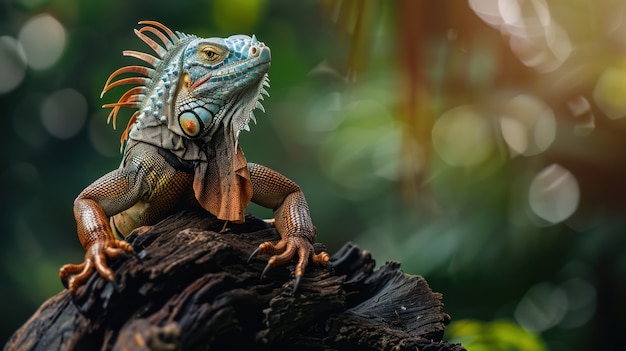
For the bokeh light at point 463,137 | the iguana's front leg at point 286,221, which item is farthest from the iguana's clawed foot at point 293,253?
the bokeh light at point 463,137

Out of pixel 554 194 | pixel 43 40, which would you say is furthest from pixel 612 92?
pixel 43 40

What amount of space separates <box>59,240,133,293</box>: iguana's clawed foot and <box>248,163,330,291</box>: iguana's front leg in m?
0.39

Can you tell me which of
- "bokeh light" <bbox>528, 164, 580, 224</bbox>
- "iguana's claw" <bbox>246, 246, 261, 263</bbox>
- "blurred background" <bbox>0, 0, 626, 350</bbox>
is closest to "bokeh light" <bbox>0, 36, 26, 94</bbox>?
"blurred background" <bbox>0, 0, 626, 350</bbox>

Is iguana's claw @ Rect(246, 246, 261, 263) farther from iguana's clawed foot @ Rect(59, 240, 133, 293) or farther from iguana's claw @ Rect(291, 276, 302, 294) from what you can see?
iguana's clawed foot @ Rect(59, 240, 133, 293)

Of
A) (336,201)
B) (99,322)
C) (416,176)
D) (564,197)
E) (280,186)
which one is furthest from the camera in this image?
(336,201)

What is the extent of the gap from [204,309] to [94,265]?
1.17 ft

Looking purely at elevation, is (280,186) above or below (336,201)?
above

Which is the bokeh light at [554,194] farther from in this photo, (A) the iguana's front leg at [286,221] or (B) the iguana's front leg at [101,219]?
(B) the iguana's front leg at [101,219]

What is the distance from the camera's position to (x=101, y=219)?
6.81 ft

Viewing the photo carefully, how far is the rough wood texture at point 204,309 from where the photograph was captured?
5.67 ft

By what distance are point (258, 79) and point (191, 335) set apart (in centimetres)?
98

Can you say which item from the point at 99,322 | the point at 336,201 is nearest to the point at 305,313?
the point at 99,322

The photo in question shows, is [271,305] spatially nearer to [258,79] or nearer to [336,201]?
[258,79]

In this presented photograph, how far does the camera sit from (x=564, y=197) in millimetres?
4691
